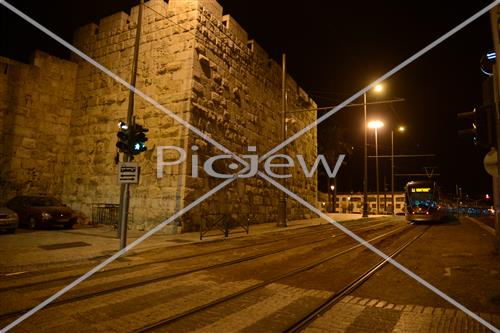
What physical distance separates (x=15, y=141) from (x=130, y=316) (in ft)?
50.4

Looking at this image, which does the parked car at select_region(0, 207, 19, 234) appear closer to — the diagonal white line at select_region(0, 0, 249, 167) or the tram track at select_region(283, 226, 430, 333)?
the diagonal white line at select_region(0, 0, 249, 167)

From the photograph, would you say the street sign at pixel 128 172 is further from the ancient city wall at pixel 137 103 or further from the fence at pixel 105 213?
the fence at pixel 105 213

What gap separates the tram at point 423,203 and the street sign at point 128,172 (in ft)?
61.3

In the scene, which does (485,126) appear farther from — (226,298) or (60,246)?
(60,246)

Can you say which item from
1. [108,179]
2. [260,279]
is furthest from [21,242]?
[260,279]

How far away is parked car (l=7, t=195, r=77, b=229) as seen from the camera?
1367cm

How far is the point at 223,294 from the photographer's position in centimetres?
541

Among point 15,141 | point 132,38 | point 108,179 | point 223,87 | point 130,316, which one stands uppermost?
point 132,38

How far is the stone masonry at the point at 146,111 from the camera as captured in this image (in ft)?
49.5

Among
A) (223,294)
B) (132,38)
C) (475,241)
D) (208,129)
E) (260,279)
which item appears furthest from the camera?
(132,38)

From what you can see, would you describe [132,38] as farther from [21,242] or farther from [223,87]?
[21,242]

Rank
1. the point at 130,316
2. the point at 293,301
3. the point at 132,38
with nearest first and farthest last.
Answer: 1. the point at 130,316
2. the point at 293,301
3. the point at 132,38

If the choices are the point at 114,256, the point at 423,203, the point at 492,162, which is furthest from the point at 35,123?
the point at 423,203

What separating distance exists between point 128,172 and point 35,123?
10538mm
